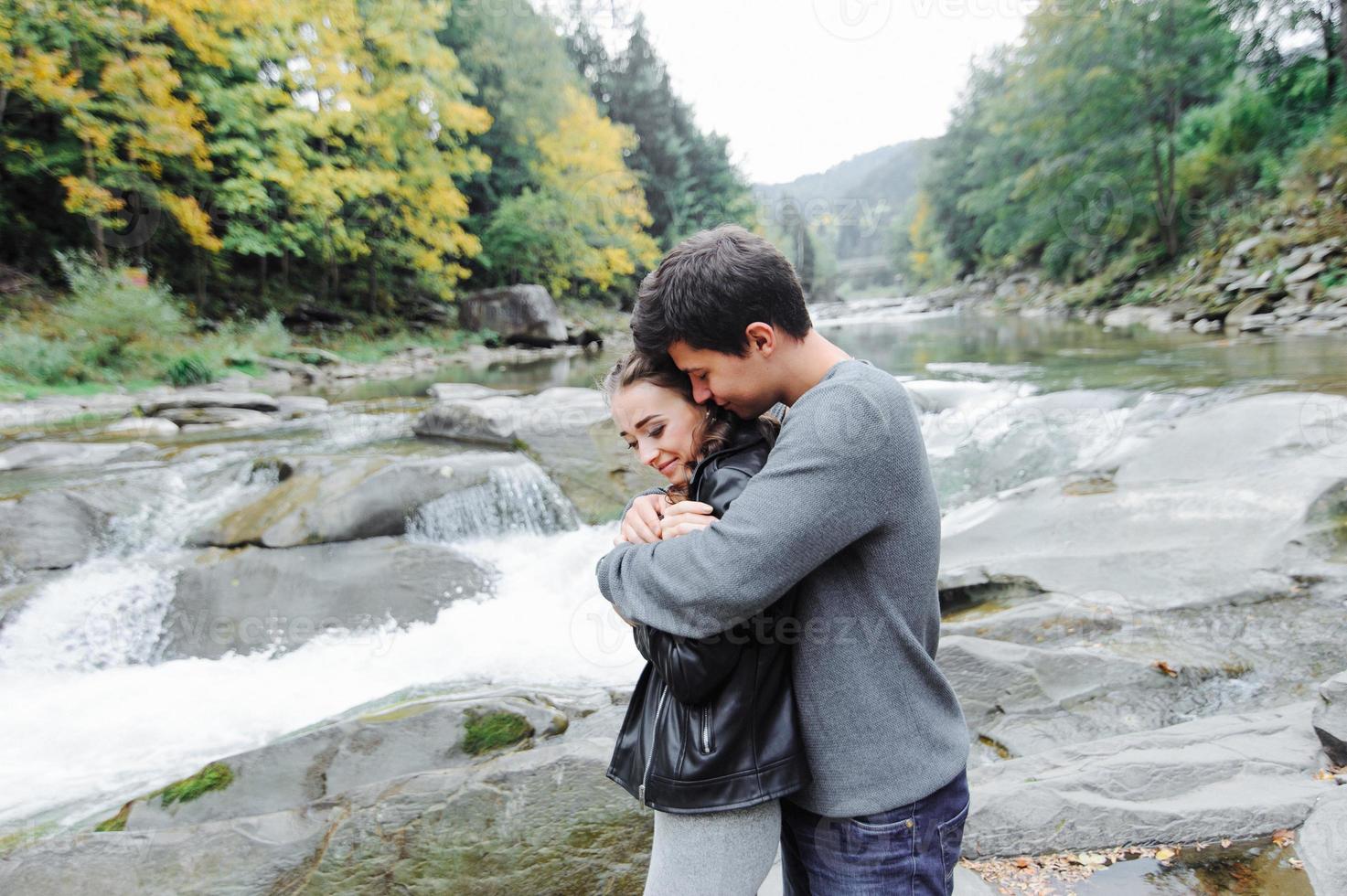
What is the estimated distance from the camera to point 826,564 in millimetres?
1226

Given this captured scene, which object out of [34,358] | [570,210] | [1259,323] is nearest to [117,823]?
[34,358]

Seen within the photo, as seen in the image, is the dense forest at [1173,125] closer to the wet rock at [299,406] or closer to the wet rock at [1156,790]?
the wet rock at [1156,790]

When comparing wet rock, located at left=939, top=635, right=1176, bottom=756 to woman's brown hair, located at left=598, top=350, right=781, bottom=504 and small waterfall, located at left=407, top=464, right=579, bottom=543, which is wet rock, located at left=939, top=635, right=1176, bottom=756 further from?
small waterfall, located at left=407, top=464, right=579, bottom=543

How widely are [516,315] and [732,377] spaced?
20973mm

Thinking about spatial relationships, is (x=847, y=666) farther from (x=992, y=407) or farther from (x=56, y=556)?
(x=992, y=407)

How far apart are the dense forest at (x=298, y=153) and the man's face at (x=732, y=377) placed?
46.1ft

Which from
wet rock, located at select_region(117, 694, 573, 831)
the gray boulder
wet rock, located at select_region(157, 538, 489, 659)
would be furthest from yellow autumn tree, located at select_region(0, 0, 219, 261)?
wet rock, located at select_region(117, 694, 573, 831)

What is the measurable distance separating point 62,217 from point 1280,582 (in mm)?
19935

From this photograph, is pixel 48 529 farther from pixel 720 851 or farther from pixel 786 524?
pixel 786 524

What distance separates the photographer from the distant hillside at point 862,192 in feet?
316

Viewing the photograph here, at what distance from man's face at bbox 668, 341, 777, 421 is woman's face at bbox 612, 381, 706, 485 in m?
0.09

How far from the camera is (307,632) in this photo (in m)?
4.98

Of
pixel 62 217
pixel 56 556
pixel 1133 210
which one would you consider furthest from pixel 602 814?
pixel 1133 210

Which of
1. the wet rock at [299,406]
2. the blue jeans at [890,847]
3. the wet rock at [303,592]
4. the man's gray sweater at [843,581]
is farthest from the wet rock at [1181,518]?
the wet rock at [299,406]
